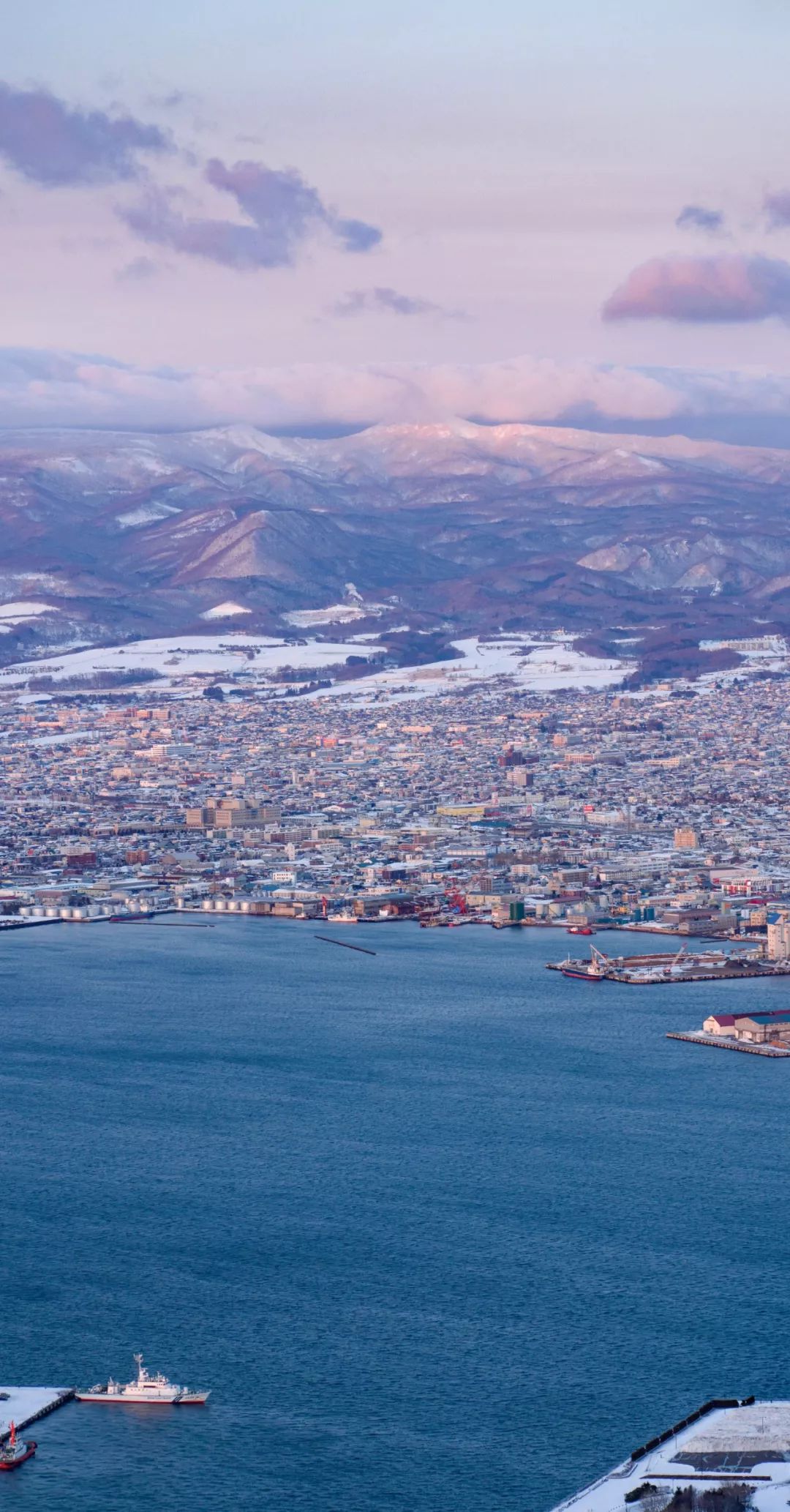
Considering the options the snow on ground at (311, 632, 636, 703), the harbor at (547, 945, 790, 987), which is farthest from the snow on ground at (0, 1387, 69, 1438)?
the snow on ground at (311, 632, 636, 703)

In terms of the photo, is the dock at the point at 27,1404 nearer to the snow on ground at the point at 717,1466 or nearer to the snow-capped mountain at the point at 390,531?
the snow on ground at the point at 717,1466

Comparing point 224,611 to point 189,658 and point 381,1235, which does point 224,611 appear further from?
point 381,1235

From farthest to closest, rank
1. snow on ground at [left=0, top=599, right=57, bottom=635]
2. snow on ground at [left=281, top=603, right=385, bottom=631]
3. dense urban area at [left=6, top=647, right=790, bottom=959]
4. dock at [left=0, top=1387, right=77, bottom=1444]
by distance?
1. snow on ground at [left=281, top=603, right=385, bottom=631]
2. snow on ground at [left=0, top=599, right=57, bottom=635]
3. dense urban area at [left=6, top=647, right=790, bottom=959]
4. dock at [left=0, top=1387, right=77, bottom=1444]

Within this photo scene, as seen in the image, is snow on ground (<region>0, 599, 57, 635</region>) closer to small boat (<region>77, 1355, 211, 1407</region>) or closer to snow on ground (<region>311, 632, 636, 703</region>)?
snow on ground (<region>311, 632, 636, 703</region>)

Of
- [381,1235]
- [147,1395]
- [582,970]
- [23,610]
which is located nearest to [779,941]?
[582,970]

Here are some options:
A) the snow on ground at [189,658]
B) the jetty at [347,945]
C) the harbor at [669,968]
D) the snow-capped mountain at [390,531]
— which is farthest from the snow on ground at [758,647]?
the harbor at [669,968]

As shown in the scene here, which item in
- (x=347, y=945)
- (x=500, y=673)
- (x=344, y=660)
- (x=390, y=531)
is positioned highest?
(x=390, y=531)
